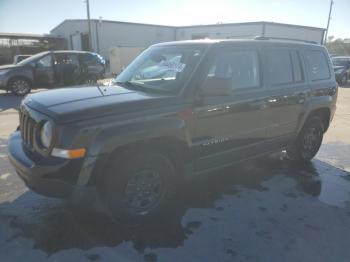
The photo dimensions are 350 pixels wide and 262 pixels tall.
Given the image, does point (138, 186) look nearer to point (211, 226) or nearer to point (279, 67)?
point (211, 226)

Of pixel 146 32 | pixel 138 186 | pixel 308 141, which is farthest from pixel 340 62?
pixel 146 32

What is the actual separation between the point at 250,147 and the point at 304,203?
3.13 feet

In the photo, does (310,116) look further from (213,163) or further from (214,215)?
(214,215)

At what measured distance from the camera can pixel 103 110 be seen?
2.92 meters

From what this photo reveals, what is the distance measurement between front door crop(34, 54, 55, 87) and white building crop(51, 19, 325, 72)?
18.9m

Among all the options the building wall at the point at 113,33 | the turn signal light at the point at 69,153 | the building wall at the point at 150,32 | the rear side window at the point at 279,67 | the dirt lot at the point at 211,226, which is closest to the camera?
the turn signal light at the point at 69,153

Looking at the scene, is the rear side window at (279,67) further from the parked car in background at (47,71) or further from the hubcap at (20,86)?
the hubcap at (20,86)

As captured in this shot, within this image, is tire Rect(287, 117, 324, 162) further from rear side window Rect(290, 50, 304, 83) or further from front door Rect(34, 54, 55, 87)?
front door Rect(34, 54, 55, 87)

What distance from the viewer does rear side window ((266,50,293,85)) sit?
4273 mm

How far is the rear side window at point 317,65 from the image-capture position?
16.4 ft

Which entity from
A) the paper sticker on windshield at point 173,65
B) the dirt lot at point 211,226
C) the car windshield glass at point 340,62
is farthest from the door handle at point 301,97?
the car windshield glass at point 340,62

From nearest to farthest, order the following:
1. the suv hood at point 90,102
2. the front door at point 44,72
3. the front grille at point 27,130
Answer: the suv hood at point 90,102, the front grille at point 27,130, the front door at point 44,72

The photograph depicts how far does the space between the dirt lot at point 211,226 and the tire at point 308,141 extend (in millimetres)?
588

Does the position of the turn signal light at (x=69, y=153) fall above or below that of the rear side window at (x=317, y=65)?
below
